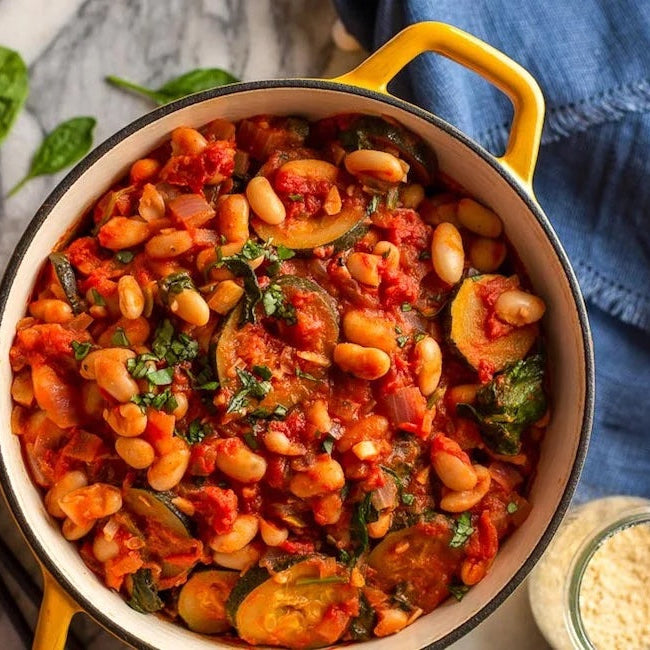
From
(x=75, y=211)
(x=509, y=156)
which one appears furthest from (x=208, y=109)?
(x=509, y=156)

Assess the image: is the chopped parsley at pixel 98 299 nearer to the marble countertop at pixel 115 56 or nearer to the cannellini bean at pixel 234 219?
the cannellini bean at pixel 234 219

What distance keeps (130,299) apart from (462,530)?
106 centimetres

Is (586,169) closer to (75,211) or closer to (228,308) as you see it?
(228,308)

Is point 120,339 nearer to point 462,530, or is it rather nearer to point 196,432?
point 196,432

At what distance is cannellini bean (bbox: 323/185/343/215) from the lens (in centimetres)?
260

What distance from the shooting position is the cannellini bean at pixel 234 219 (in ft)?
8.38

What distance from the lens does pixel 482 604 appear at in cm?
257

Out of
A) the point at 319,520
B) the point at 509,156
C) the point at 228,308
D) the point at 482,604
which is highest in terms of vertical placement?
the point at 509,156

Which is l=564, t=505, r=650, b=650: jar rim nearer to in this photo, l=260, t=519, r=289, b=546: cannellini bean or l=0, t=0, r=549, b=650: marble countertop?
l=0, t=0, r=549, b=650: marble countertop

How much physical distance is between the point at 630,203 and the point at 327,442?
57.2 inches

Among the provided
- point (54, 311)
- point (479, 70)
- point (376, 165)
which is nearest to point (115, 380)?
point (54, 311)

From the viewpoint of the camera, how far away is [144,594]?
2596mm

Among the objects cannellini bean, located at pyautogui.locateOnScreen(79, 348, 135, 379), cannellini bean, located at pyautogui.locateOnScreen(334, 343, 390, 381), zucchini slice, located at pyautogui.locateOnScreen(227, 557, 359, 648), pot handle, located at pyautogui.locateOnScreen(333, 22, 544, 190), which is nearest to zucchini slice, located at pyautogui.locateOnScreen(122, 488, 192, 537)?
zucchini slice, located at pyautogui.locateOnScreen(227, 557, 359, 648)

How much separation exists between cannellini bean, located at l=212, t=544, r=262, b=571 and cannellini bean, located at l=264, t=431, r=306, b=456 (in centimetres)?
28
